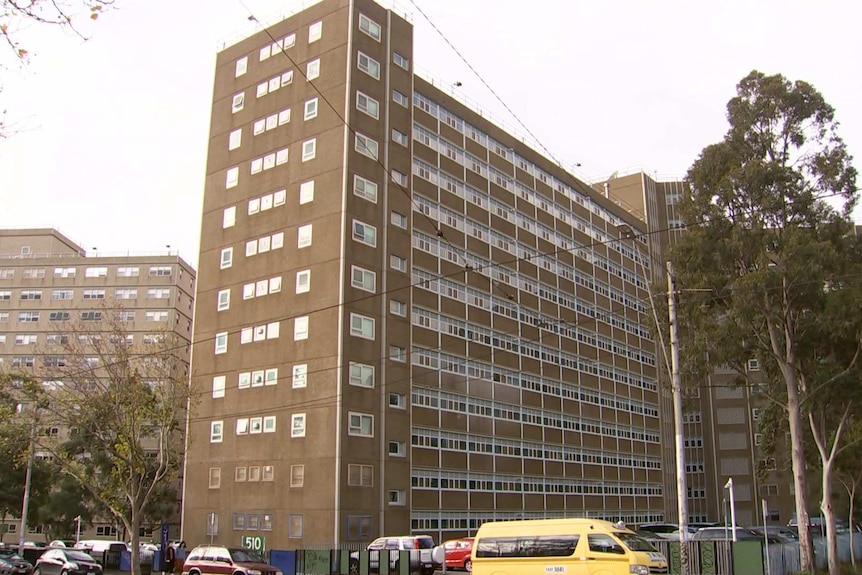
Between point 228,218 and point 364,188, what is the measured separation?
35.9 feet

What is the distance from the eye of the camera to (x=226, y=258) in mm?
56188

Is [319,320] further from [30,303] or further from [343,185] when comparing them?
[30,303]

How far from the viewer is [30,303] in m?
101

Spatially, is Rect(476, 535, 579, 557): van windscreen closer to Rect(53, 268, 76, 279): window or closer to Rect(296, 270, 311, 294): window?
Rect(296, 270, 311, 294): window

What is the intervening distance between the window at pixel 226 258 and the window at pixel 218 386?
7.73 metres

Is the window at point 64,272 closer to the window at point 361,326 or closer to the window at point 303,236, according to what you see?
Result: the window at point 303,236

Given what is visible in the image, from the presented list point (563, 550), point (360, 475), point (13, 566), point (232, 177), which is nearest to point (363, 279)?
point (360, 475)

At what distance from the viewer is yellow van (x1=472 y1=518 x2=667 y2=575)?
23.1m

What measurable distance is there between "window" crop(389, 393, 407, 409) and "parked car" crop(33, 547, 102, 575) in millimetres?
19333

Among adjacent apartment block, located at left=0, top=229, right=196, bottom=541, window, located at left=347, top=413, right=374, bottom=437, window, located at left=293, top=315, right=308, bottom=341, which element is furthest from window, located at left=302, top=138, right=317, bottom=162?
adjacent apartment block, located at left=0, top=229, right=196, bottom=541

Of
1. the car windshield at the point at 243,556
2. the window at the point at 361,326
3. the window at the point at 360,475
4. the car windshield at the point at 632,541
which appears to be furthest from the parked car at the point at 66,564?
the car windshield at the point at 632,541

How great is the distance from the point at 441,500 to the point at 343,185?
2129cm

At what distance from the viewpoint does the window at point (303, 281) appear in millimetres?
50625

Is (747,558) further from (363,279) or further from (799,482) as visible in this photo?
(363,279)
